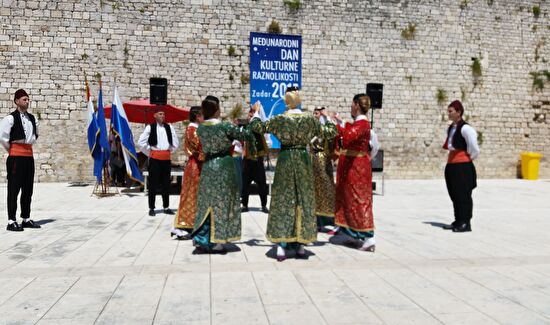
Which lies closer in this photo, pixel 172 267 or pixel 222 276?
pixel 222 276

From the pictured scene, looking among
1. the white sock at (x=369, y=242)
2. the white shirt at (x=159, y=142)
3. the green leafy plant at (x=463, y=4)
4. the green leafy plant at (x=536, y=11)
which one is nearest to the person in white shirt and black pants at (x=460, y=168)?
the white sock at (x=369, y=242)

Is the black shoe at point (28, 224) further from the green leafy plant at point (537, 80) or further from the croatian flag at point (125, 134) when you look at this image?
the green leafy plant at point (537, 80)

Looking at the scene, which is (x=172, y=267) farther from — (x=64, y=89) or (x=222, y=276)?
(x=64, y=89)

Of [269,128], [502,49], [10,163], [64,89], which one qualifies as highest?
[502,49]

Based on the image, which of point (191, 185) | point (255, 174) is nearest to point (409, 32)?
point (255, 174)

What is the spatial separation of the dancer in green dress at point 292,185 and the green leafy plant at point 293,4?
1045 centimetres

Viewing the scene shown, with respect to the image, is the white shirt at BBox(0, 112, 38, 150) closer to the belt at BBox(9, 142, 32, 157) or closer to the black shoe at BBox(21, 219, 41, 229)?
the belt at BBox(9, 142, 32, 157)

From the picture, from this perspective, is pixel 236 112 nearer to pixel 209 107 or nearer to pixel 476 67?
pixel 476 67

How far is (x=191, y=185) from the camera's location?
4.91 meters

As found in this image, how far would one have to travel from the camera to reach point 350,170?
4.71m

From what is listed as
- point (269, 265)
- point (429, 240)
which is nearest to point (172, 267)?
point (269, 265)

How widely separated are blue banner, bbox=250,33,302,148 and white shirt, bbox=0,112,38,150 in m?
7.63

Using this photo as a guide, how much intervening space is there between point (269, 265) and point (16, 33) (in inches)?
468

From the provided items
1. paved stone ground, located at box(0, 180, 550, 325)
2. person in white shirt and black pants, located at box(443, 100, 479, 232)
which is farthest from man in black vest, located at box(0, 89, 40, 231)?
person in white shirt and black pants, located at box(443, 100, 479, 232)
